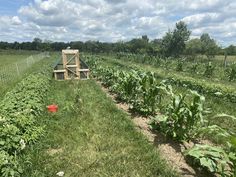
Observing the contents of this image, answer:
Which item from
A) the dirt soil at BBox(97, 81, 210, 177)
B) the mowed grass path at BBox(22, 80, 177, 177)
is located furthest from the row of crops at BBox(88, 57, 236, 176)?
the mowed grass path at BBox(22, 80, 177, 177)

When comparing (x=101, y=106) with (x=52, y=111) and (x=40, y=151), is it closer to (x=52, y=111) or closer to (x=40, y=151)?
(x=52, y=111)

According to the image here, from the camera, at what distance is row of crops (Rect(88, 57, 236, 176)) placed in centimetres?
453

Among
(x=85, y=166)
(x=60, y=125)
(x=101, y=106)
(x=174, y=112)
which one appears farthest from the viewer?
(x=101, y=106)

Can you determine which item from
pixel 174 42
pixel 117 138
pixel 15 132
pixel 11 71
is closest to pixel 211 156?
pixel 117 138

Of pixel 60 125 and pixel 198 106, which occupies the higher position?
pixel 198 106

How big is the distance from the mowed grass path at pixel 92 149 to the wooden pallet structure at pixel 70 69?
8503 millimetres

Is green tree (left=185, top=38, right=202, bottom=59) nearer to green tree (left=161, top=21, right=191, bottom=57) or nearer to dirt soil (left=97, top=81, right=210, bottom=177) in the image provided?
green tree (left=161, top=21, right=191, bottom=57)

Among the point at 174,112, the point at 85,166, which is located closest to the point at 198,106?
the point at 174,112

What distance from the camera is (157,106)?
8.28 meters

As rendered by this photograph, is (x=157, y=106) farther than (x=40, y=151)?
Yes

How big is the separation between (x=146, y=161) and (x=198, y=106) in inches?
59.7

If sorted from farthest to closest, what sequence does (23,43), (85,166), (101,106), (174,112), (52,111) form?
1. (23,43)
2. (101,106)
3. (52,111)
4. (174,112)
5. (85,166)

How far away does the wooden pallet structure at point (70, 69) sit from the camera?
56.4 ft

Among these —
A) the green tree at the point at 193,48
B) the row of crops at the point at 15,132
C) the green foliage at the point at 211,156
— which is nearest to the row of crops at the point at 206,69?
the row of crops at the point at 15,132
